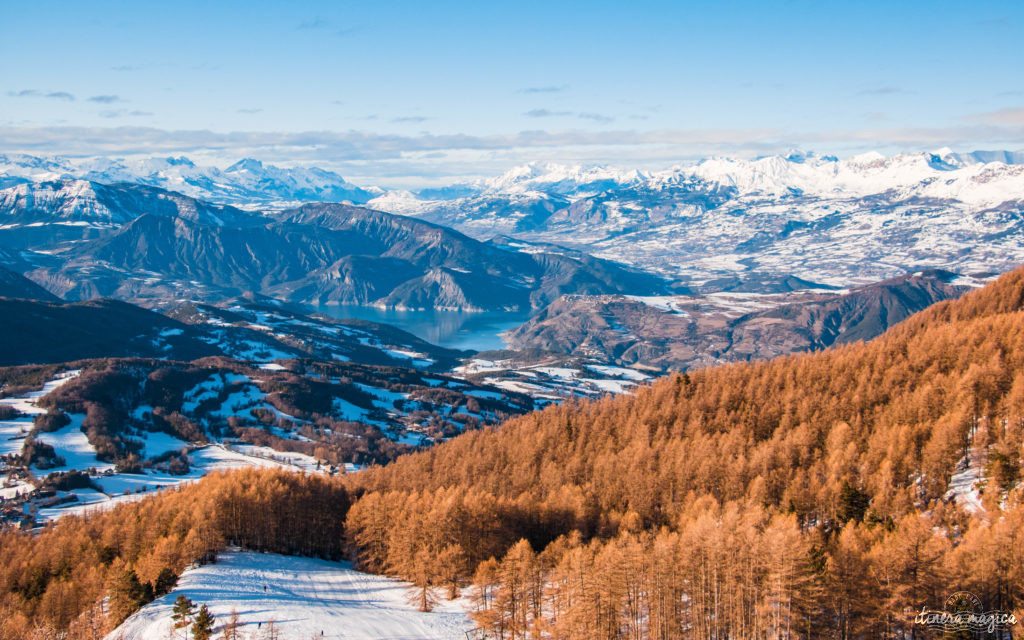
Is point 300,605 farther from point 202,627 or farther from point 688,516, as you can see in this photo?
point 688,516

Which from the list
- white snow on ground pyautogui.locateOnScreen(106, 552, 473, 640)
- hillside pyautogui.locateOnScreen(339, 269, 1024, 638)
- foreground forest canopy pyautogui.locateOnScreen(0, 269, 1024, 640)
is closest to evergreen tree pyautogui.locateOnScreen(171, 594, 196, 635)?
white snow on ground pyautogui.locateOnScreen(106, 552, 473, 640)

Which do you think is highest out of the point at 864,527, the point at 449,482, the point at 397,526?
the point at 864,527

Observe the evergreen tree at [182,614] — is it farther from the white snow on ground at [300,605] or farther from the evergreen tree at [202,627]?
the evergreen tree at [202,627]

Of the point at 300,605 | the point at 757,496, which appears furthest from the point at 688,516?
the point at 300,605

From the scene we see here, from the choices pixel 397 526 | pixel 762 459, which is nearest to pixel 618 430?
pixel 762 459

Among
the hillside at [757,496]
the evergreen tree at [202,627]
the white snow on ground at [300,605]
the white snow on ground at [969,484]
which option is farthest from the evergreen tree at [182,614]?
the white snow on ground at [969,484]

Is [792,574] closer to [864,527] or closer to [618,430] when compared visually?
[864,527]
